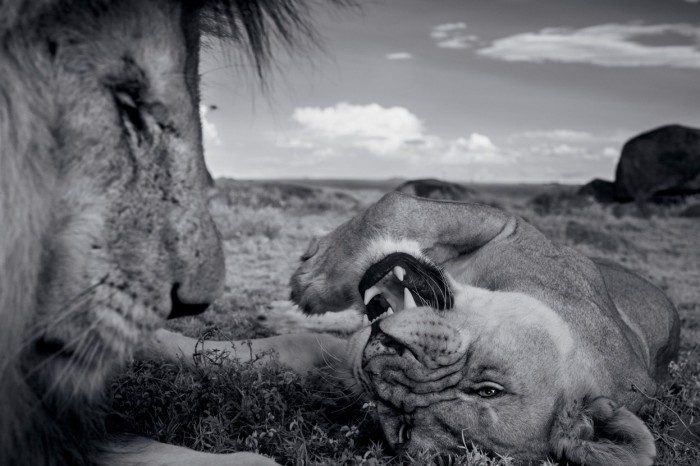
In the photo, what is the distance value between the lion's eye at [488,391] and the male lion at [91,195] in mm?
1316

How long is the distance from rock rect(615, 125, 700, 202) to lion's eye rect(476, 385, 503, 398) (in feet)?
64.8

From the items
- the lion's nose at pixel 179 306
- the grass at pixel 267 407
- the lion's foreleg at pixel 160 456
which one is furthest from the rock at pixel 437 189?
the lion's nose at pixel 179 306

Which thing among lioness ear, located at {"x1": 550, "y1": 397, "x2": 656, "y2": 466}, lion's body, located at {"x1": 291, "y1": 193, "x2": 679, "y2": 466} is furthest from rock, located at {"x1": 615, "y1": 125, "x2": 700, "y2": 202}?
lioness ear, located at {"x1": 550, "y1": 397, "x2": 656, "y2": 466}

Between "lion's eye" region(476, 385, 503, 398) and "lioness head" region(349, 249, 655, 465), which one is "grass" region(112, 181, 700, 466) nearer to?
"lioness head" region(349, 249, 655, 465)

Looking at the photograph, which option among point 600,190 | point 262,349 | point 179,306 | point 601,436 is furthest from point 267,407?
point 600,190

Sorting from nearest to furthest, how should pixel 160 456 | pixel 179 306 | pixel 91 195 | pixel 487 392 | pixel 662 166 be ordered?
1. pixel 91 195
2. pixel 179 306
3. pixel 160 456
4. pixel 487 392
5. pixel 662 166

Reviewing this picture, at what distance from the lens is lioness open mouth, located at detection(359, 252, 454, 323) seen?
363 cm

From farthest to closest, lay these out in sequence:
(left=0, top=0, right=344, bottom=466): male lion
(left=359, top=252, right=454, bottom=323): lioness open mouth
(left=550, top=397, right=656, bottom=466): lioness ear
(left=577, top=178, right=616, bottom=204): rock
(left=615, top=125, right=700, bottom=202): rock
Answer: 1. (left=577, top=178, right=616, bottom=204): rock
2. (left=615, top=125, right=700, bottom=202): rock
3. (left=359, top=252, right=454, bottom=323): lioness open mouth
4. (left=550, top=397, right=656, bottom=466): lioness ear
5. (left=0, top=0, right=344, bottom=466): male lion

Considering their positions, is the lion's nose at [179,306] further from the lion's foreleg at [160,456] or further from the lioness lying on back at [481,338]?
the lioness lying on back at [481,338]

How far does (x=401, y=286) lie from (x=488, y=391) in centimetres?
107

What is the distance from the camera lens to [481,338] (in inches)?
127

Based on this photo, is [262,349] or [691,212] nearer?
[262,349]

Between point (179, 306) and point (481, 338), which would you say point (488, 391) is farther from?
point (179, 306)

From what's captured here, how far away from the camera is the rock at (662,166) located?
69.2 feet
